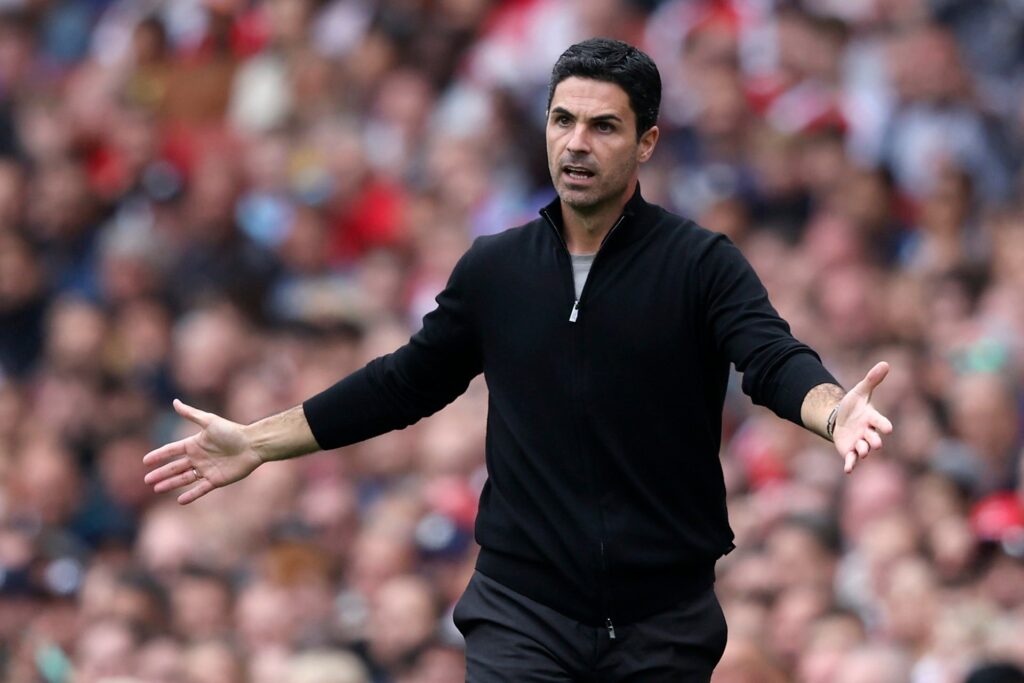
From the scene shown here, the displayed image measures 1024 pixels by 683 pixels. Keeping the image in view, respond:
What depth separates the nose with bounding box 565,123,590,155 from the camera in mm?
5332

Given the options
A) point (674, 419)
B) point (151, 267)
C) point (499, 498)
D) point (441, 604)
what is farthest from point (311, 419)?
point (151, 267)

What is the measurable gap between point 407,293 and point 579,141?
6.23 m

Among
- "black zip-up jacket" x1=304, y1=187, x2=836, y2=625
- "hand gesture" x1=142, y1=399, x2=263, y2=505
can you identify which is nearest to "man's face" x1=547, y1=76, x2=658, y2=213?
"black zip-up jacket" x1=304, y1=187, x2=836, y2=625

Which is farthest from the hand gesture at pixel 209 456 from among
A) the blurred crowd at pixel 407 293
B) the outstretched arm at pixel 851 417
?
→ the blurred crowd at pixel 407 293

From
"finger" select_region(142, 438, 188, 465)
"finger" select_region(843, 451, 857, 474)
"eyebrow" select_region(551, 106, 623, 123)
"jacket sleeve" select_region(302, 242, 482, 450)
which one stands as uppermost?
"eyebrow" select_region(551, 106, 623, 123)

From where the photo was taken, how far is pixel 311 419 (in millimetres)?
5734

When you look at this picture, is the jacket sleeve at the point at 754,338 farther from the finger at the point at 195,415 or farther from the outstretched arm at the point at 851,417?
the finger at the point at 195,415

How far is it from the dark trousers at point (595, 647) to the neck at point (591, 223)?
879 mm

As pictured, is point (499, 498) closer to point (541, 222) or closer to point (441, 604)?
point (541, 222)

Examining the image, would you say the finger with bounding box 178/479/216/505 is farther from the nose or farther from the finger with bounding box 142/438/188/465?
the nose

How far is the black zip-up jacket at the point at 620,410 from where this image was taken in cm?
529

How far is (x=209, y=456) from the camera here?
19.0 feet

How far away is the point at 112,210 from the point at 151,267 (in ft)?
2.70

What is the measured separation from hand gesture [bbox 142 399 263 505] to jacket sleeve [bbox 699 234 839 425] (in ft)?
4.35
